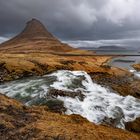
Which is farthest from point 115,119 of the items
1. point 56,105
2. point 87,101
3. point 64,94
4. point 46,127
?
point 46,127

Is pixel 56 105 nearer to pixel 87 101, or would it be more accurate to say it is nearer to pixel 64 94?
pixel 64 94

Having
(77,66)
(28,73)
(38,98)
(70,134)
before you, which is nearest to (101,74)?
(77,66)

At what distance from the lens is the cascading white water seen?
28.3m

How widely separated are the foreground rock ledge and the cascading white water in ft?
22.0

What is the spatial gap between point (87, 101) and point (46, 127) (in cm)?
1497

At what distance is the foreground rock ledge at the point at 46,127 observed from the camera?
17344 millimetres

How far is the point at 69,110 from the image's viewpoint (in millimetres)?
29062

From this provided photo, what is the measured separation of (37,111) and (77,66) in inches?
1719

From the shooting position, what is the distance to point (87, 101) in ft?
108

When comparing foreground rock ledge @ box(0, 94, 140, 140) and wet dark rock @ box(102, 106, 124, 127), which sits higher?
foreground rock ledge @ box(0, 94, 140, 140)

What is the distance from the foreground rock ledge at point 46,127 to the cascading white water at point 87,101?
671cm

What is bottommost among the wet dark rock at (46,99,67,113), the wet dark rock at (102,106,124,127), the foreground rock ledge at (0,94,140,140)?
the wet dark rock at (102,106,124,127)

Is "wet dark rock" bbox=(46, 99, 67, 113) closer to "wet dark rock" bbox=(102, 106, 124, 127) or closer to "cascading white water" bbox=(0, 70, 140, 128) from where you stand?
"cascading white water" bbox=(0, 70, 140, 128)

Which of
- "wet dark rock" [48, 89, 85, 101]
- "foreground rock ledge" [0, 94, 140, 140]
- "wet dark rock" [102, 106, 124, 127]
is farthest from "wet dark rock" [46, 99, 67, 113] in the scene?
"foreground rock ledge" [0, 94, 140, 140]
